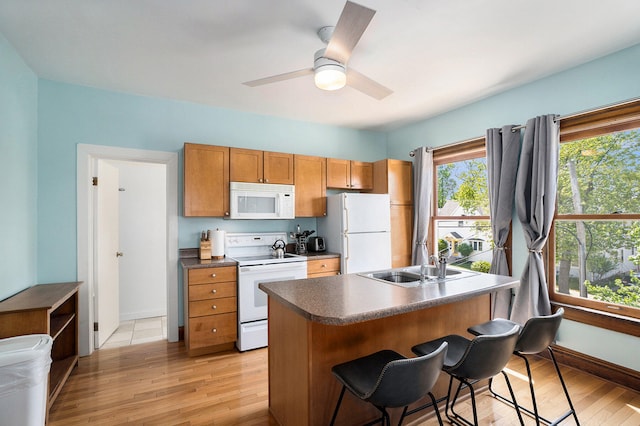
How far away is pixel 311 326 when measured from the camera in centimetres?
164

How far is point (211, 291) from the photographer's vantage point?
3074 millimetres

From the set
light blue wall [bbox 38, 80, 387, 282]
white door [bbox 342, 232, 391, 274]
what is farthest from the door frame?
white door [bbox 342, 232, 391, 274]

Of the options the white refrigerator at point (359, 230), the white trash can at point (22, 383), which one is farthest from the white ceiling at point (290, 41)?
the white trash can at point (22, 383)

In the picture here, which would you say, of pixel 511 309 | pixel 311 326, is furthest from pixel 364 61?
pixel 511 309

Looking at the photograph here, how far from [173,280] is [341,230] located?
2.00 m

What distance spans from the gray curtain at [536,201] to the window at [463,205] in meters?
0.53

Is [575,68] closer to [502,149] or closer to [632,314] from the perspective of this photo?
[502,149]

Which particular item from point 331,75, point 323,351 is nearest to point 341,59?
point 331,75

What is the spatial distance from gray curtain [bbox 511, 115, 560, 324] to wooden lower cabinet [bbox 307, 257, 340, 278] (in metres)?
1.90

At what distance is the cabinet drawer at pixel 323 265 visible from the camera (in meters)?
3.61

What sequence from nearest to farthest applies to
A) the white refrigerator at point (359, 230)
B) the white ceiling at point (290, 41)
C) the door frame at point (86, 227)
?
1. the white ceiling at point (290, 41)
2. the door frame at point (86, 227)
3. the white refrigerator at point (359, 230)

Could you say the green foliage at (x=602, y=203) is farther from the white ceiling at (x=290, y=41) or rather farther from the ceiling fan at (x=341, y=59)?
the ceiling fan at (x=341, y=59)

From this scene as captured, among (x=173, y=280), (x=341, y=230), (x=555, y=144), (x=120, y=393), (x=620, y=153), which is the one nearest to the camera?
(x=120, y=393)

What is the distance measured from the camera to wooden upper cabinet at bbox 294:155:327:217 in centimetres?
389
